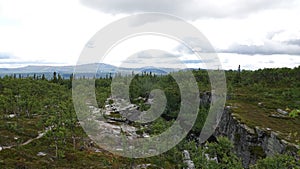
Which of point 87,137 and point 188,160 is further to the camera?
point 87,137

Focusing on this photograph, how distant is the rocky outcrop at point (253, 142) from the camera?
6594cm

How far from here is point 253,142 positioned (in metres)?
73.4

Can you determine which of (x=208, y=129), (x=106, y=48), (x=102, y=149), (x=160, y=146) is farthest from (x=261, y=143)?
(x=106, y=48)

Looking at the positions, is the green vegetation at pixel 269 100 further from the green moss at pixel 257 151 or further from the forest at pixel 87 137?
the green moss at pixel 257 151

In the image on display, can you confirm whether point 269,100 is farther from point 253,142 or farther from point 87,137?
point 87,137

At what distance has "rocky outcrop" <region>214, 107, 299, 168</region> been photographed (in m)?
65.9

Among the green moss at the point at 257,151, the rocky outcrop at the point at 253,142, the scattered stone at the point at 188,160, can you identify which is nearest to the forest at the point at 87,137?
the scattered stone at the point at 188,160

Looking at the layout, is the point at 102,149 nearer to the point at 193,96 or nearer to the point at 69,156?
the point at 69,156

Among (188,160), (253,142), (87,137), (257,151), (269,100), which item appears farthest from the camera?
(269,100)

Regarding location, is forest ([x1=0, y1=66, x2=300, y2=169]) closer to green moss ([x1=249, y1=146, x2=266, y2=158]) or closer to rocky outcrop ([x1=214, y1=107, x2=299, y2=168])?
rocky outcrop ([x1=214, y1=107, x2=299, y2=168])

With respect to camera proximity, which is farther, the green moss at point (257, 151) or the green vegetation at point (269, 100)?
the green vegetation at point (269, 100)

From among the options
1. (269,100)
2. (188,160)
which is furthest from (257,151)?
(269,100)

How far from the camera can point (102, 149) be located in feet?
270

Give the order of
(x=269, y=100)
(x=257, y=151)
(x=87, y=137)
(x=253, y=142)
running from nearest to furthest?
(x=257, y=151)
(x=253, y=142)
(x=87, y=137)
(x=269, y=100)
